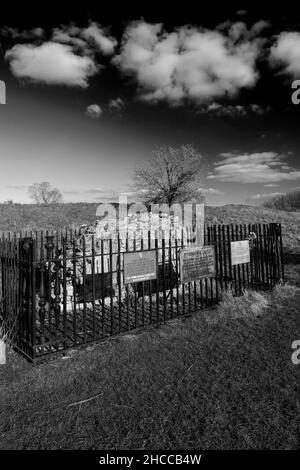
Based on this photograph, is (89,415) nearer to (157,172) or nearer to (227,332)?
(227,332)

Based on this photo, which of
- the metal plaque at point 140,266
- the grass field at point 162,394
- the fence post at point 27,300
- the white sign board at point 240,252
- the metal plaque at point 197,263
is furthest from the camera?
the white sign board at point 240,252

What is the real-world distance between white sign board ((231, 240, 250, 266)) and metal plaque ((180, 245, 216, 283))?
99cm

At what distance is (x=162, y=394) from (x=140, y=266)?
276 centimetres

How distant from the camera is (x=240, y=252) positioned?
849 cm

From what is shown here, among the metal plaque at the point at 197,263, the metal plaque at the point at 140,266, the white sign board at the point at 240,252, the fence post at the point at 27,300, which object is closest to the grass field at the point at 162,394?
the fence post at the point at 27,300

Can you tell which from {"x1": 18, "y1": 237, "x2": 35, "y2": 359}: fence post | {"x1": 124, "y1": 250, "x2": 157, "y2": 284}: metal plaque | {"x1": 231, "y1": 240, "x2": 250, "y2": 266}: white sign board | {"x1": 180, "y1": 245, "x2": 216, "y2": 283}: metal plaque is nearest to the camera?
{"x1": 18, "y1": 237, "x2": 35, "y2": 359}: fence post

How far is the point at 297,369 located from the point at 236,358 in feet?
2.82

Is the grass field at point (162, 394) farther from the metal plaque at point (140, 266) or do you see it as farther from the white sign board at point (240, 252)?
the white sign board at point (240, 252)

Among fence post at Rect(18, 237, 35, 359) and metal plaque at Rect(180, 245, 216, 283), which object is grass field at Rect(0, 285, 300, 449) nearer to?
fence post at Rect(18, 237, 35, 359)

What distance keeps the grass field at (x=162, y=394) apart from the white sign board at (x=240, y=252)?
2765 millimetres

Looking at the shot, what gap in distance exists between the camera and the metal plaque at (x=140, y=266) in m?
5.91

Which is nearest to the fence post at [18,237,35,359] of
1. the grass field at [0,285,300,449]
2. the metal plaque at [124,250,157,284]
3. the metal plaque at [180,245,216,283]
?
the grass field at [0,285,300,449]

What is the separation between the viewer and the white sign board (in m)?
8.34
